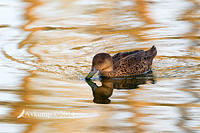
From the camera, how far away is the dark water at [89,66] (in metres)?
7.34

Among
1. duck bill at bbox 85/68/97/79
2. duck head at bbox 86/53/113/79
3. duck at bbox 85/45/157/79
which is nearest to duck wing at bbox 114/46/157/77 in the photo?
duck at bbox 85/45/157/79

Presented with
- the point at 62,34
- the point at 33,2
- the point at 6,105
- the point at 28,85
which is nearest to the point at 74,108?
the point at 6,105

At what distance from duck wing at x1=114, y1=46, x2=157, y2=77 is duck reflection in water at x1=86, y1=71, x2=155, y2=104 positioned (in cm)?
14

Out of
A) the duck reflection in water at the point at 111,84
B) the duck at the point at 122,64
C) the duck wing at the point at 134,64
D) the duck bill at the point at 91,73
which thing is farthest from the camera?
the duck wing at the point at 134,64

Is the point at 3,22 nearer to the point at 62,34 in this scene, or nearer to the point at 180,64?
the point at 62,34

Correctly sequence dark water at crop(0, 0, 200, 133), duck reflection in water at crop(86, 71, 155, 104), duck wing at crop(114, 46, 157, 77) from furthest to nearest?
duck wing at crop(114, 46, 157, 77)
duck reflection in water at crop(86, 71, 155, 104)
dark water at crop(0, 0, 200, 133)

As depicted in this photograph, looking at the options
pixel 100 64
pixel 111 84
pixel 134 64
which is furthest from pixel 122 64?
pixel 111 84

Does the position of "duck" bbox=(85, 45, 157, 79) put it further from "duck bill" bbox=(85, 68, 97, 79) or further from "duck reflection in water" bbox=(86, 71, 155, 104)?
"duck reflection in water" bbox=(86, 71, 155, 104)

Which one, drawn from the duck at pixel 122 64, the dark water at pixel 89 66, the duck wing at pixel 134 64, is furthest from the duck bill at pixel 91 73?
the duck wing at pixel 134 64

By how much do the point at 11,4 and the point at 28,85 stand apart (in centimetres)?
759

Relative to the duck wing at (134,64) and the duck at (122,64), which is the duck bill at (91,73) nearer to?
the duck at (122,64)

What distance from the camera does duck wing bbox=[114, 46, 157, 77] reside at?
1023 centimetres

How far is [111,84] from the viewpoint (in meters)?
9.66

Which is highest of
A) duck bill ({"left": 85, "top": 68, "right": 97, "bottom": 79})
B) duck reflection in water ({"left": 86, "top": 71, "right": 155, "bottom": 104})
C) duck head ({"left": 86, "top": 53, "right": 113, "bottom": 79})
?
duck head ({"left": 86, "top": 53, "right": 113, "bottom": 79})
